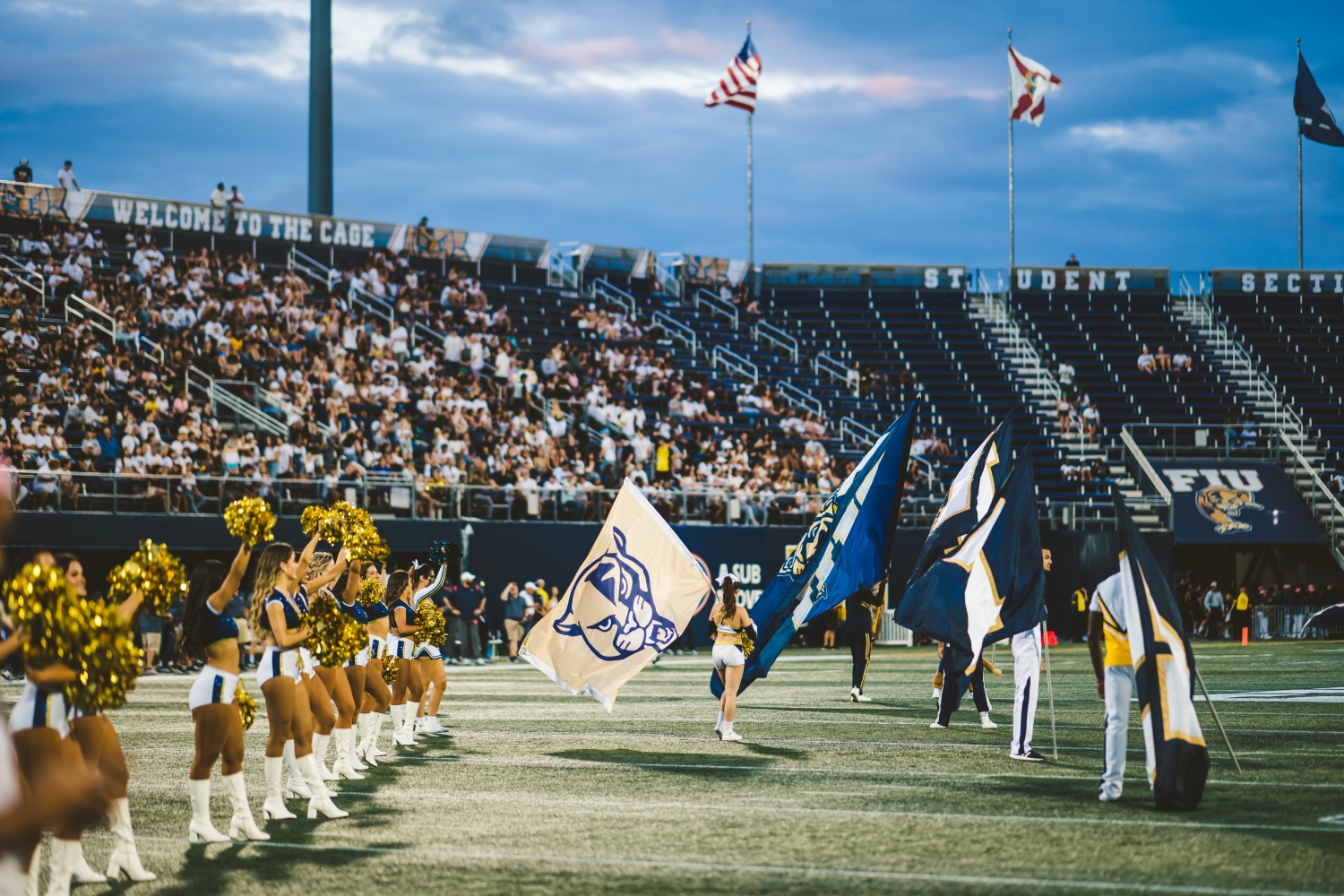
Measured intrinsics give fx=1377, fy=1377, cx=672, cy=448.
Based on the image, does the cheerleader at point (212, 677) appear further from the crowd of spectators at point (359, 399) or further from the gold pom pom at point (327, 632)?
the crowd of spectators at point (359, 399)

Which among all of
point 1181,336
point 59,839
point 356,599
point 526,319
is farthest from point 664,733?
point 1181,336

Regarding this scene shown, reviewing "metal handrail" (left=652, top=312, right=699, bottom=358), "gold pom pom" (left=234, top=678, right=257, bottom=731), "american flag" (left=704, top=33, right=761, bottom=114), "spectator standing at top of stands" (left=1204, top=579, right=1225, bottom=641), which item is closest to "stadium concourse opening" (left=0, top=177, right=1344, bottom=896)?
"gold pom pom" (left=234, top=678, right=257, bottom=731)

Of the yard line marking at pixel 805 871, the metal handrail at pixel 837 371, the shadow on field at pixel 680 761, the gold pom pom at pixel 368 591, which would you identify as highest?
the metal handrail at pixel 837 371

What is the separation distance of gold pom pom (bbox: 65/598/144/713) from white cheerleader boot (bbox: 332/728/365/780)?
4.67 meters

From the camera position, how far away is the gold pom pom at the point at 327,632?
9.27 meters

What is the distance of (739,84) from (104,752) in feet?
134

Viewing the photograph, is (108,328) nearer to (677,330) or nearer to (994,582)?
(677,330)

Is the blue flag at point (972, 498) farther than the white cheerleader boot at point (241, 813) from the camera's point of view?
Yes

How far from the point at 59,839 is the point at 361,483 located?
19.4 m

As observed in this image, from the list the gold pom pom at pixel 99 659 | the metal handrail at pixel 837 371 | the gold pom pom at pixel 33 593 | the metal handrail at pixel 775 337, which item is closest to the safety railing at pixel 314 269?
the metal handrail at pixel 775 337

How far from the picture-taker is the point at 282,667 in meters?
9.18

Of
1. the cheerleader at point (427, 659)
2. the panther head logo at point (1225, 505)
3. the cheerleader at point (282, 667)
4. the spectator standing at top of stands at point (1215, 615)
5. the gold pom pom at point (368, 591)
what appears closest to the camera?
the cheerleader at point (282, 667)

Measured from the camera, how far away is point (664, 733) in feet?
47.1

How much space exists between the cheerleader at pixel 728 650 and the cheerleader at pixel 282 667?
5012 mm
